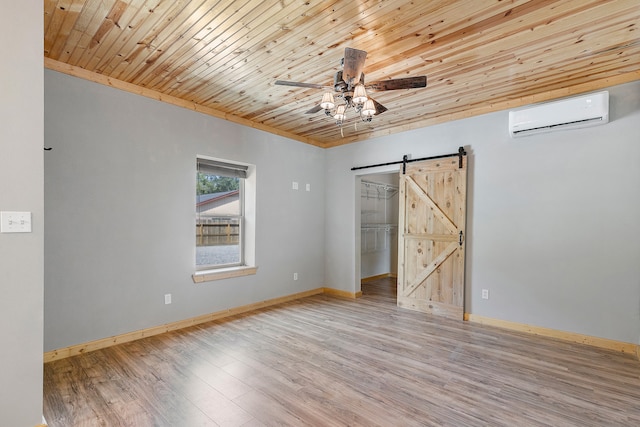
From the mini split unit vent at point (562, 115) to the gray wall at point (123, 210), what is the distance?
3.51m

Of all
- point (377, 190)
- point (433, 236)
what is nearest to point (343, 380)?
point (433, 236)

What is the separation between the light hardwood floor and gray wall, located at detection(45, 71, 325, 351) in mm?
386

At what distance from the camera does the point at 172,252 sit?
3.66 meters

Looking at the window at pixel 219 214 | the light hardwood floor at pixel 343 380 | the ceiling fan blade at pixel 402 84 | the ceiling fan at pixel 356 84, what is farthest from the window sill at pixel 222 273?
the ceiling fan blade at pixel 402 84

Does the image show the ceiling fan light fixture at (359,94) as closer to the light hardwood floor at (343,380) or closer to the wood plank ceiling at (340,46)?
the wood plank ceiling at (340,46)

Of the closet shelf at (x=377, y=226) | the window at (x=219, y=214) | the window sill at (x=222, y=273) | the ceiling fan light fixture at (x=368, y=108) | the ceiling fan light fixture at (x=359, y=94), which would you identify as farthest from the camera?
the closet shelf at (x=377, y=226)

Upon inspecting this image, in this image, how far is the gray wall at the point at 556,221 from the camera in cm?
313

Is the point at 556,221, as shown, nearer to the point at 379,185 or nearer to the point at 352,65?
the point at 352,65

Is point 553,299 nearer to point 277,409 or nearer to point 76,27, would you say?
point 277,409

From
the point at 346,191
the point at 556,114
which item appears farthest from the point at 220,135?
the point at 556,114

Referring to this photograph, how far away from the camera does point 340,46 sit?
2.58 m

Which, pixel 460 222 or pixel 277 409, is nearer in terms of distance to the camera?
pixel 277 409

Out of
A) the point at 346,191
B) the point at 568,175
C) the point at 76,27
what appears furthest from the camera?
the point at 346,191

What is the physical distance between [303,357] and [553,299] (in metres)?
2.95
